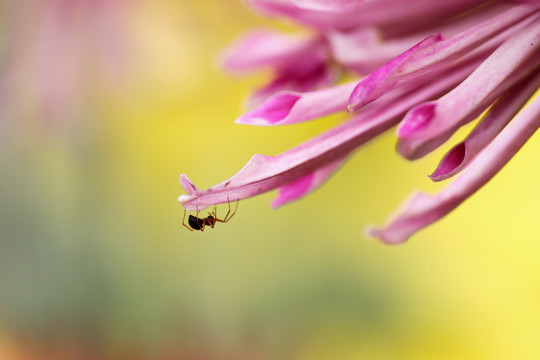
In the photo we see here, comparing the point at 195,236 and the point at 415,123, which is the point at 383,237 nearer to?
the point at 415,123

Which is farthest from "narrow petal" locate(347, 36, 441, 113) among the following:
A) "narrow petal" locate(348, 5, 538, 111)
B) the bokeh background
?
the bokeh background

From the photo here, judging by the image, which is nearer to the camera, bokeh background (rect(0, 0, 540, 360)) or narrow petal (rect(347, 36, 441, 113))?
narrow petal (rect(347, 36, 441, 113))

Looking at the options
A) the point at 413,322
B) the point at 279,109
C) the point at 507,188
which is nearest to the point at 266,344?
the point at 413,322

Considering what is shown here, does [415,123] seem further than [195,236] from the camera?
No

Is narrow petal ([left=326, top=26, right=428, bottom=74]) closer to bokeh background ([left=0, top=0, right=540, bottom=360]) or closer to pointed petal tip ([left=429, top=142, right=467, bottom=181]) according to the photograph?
pointed petal tip ([left=429, top=142, right=467, bottom=181])

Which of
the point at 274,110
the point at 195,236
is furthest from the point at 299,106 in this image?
the point at 195,236

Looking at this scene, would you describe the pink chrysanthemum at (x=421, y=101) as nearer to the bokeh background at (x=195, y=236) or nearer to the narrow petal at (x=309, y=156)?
the narrow petal at (x=309, y=156)
